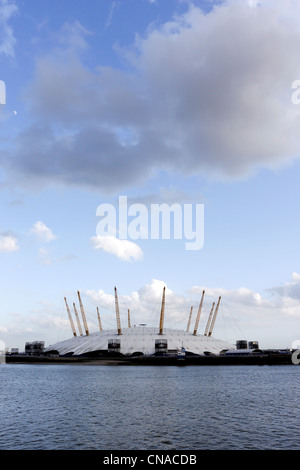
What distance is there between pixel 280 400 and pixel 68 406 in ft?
124

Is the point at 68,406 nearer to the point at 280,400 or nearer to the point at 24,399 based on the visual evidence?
the point at 24,399

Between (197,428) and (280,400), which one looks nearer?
(197,428)

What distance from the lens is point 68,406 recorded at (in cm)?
6525

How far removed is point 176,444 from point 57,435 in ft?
44.4

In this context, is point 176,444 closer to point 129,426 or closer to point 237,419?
point 129,426
